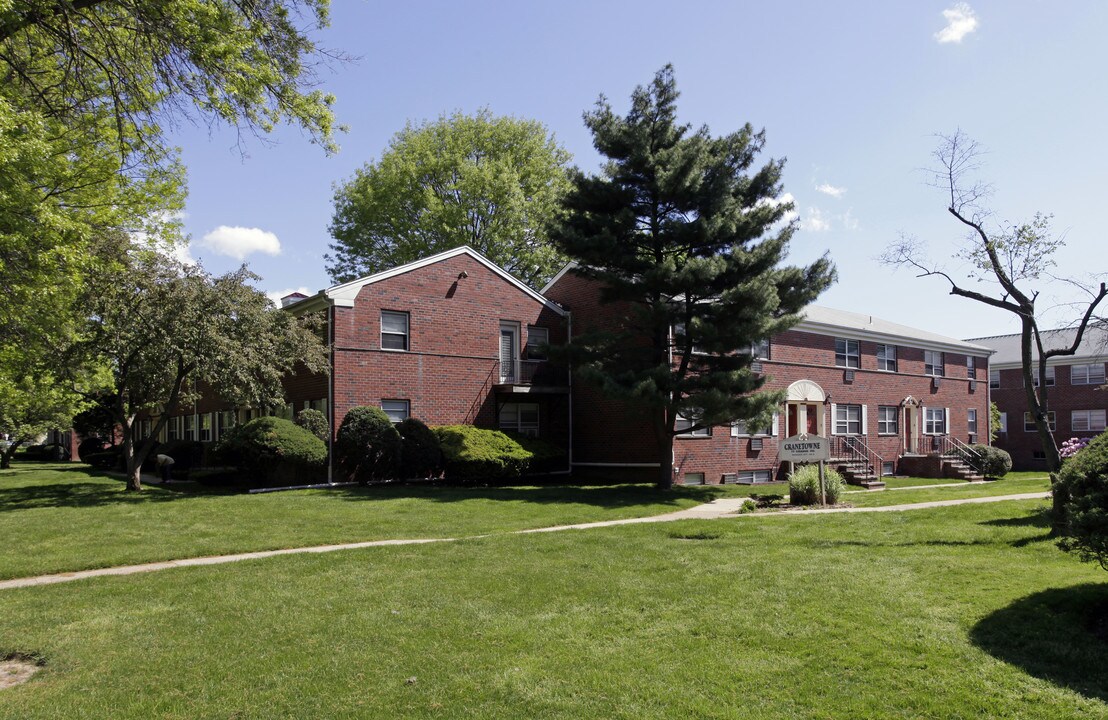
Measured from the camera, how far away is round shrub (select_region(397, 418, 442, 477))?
2019cm

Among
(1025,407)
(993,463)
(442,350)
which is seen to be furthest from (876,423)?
(1025,407)

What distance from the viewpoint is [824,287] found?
2025cm

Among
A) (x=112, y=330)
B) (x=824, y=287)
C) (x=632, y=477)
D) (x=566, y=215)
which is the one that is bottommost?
(x=632, y=477)

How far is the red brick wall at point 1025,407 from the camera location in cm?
4075

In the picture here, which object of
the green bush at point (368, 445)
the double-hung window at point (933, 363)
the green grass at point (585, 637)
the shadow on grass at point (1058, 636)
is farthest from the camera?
the double-hung window at point (933, 363)

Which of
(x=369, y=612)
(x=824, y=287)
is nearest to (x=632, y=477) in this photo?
(x=824, y=287)

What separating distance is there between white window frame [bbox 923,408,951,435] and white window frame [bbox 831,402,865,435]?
479 cm

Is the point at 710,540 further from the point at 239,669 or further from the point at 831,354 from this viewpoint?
the point at 831,354

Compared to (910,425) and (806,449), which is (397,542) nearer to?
(806,449)

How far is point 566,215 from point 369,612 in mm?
15281

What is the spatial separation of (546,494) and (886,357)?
18.6 m

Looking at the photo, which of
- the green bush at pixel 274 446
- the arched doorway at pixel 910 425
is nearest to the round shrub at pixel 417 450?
the green bush at pixel 274 446

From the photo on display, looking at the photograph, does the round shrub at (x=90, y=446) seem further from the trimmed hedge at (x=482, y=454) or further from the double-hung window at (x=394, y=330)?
the trimmed hedge at (x=482, y=454)

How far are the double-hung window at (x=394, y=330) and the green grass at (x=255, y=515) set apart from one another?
4.45 m
